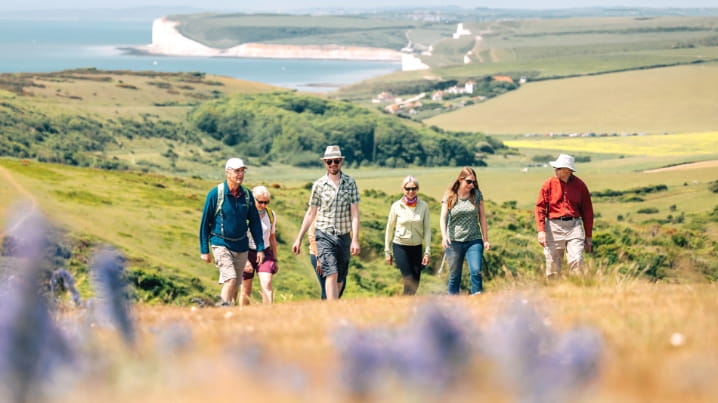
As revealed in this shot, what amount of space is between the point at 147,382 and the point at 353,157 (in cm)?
13717

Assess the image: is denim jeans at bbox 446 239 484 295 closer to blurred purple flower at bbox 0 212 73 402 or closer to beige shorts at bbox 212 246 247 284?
beige shorts at bbox 212 246 247 284

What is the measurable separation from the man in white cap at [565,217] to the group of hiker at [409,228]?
0.04 ft

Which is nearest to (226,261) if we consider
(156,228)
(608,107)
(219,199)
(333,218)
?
(219,199)

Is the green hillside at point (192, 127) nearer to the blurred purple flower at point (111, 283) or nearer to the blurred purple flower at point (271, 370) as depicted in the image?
the blurred purple flower at point (271, 370)

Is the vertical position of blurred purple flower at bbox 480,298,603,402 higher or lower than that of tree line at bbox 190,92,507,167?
higher

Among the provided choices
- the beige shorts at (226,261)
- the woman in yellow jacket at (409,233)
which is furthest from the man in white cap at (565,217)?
the beige shorts at (226,261)

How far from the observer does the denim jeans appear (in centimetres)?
1270

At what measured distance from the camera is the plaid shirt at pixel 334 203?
12.2 meters

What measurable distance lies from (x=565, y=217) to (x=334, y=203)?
2.66 m

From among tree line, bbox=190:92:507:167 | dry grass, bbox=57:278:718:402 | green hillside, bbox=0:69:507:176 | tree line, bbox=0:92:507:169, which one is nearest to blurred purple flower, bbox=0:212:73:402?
dry grass, bbox=57:278:718:402

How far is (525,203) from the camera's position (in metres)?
72.6

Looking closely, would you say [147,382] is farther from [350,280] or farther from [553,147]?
[553,147]

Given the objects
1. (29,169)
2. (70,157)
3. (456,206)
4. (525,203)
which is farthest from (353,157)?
(456,206)

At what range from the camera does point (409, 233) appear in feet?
42.2
